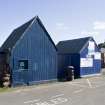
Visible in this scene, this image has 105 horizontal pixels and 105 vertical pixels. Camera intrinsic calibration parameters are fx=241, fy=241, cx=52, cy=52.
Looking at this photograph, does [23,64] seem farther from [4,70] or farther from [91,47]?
[91,47]

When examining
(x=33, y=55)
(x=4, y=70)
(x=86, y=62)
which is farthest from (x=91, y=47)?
(x=4, y=70)

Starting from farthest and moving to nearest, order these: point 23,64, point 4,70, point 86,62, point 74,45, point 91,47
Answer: point 74,45, point 91,47, point 86,62, point 23,64, point 4,70

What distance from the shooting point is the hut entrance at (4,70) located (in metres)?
22.4

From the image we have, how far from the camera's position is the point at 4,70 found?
75.9 feet

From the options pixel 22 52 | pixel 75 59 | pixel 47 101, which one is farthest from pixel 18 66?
pixel 75 59

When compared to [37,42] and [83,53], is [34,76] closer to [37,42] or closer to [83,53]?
[37,42]

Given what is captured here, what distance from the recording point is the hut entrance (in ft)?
73.4

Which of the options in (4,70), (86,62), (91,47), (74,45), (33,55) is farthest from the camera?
(74,45)

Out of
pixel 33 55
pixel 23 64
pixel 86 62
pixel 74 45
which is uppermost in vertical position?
pixel 74 45

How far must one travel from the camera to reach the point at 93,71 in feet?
112

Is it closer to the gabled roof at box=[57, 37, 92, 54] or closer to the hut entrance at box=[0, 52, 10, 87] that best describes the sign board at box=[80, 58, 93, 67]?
the gabled roof at box=[57, 37, 92, 54]

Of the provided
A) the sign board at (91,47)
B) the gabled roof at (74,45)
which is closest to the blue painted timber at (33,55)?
the gabled roof at (74,45)

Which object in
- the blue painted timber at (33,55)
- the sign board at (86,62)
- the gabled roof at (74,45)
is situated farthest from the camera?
the gabled roof at (74,45)

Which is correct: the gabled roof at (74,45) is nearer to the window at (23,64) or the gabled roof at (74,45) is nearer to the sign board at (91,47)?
the sign board at (91,47)
